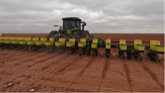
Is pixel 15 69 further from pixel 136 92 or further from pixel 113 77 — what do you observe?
pixel 136 92

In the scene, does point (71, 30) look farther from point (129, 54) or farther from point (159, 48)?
point (159, 48)

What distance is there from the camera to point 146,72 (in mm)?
6805

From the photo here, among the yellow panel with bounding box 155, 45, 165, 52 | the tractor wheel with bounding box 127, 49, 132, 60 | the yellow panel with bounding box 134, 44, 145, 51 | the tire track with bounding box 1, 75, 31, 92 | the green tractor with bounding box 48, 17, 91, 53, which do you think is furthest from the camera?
the green tractor with bounding box 48, 17, 91, 53

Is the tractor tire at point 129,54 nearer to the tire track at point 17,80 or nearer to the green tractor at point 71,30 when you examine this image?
the green tractor at point 71,30

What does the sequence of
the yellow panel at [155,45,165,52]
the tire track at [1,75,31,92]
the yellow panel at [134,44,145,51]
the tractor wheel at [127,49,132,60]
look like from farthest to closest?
the tractor wheel at [127,49,132,60], the yellow panel at [134,44,145,51], the yellow panel at [155,45,165,52], the tire track at [1,75,31,92]

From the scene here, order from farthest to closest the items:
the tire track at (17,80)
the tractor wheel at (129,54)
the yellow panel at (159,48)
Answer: the tractor wheel at (129,54) < the yellow panel at (159,48) < the tire track at (17,80)

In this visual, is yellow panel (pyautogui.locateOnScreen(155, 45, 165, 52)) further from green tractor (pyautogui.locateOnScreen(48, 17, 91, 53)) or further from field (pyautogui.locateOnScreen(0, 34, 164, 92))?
green tractor (pyautogui.locateOnScreen(48, 17, 91, 53))

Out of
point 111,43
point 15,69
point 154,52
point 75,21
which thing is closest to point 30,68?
point 15,69

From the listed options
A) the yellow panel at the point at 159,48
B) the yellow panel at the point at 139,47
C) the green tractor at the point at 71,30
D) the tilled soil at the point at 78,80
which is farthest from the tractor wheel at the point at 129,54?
the green tractor at the point at 71,30

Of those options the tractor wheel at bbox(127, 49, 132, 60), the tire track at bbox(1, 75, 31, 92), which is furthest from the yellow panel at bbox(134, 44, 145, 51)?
the tire track at bbox(1, 75, 31, 92)

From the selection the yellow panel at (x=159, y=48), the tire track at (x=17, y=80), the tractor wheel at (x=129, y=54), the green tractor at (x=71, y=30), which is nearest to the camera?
the tire track at (x=17, y=80)

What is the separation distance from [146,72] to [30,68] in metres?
4.28

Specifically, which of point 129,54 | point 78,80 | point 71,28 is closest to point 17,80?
point 78,80

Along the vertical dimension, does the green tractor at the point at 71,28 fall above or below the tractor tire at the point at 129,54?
above
